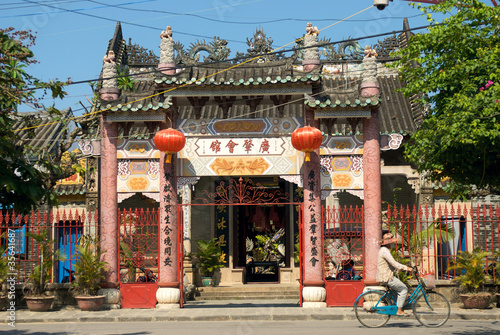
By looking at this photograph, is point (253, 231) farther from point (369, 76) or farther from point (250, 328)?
point (250, 328)

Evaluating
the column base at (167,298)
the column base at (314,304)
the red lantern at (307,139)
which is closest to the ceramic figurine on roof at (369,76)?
the red lantern at (307,139)

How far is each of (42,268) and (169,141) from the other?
383cm

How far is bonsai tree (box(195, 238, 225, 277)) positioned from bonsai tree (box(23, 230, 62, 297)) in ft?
18.7

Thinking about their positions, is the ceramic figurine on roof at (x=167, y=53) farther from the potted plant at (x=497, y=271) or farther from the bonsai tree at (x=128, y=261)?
the potted plant at (x=497, y=271)

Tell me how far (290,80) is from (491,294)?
20.2 feet

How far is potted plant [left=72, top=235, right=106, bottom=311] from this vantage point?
564 inches

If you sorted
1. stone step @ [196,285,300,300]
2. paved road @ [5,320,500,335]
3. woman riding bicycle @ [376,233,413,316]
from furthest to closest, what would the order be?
stone step @ [196,285,300,300] → woman riding bicycle @ [376,233,413,316] → paved road @ [5,320,500,335]

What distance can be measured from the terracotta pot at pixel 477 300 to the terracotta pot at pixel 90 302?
299 inches

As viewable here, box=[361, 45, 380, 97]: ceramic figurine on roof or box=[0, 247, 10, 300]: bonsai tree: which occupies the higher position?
box=[361, 45, 380, 97]: ceramic figurine on roof

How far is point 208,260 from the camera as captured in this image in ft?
65.0

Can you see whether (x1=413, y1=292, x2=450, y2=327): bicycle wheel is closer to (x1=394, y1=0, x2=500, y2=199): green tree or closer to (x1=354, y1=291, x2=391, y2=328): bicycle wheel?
(x1=354, y1=291, x2=391, y2=328): bicycle wheel

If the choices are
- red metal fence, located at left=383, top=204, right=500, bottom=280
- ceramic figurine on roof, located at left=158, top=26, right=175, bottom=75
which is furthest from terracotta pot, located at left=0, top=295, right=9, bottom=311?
red metal fence, located at left=383, top=204, right=500, bottom=280

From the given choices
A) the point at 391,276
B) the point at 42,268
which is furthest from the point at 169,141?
the point at 391,276

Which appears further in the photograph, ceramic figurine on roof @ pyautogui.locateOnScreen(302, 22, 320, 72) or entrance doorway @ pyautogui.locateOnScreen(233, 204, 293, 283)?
entrance doorway @ pyautogui.locateOnScreen(233, 204, 293, 283)
